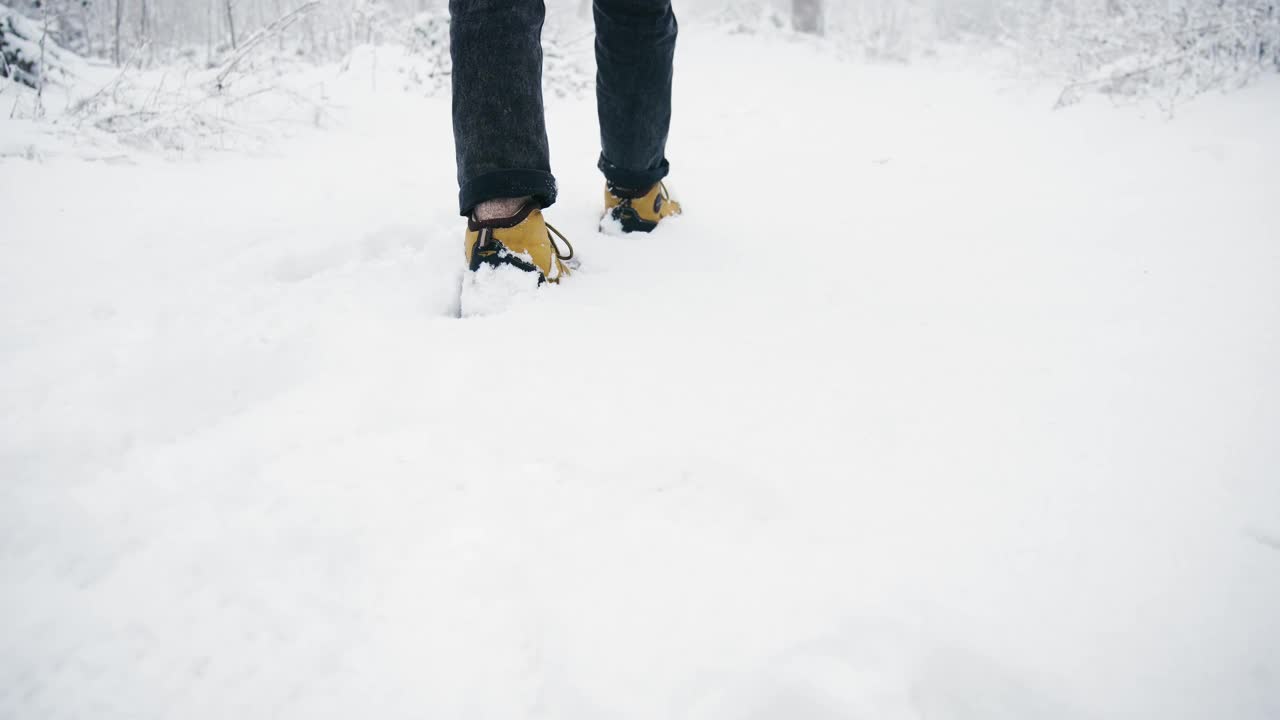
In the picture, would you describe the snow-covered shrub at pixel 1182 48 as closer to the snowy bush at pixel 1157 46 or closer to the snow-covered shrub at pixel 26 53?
the snowy bush at pixel 1157 46

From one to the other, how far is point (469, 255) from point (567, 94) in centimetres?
400

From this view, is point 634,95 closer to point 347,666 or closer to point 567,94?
point 347,666

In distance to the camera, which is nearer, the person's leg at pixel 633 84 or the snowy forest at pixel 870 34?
the person's leg at pixel 633 84

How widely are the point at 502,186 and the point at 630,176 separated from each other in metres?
0.56

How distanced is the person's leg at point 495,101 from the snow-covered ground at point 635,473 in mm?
233

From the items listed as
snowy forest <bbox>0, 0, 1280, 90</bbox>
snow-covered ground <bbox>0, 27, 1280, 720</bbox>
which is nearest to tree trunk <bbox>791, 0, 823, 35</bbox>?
snowy forest <bbox>0, 0, 1280, 90</bbox>

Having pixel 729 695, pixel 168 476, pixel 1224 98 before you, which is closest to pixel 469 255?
pixel 168 476

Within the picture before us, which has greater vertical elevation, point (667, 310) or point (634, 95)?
point (634, 95)

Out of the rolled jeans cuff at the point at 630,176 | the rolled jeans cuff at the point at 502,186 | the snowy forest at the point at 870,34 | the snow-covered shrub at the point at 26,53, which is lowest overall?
the rolled jeans cuff at the point at 630,176

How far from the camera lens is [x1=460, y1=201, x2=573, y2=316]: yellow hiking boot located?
1.14 m

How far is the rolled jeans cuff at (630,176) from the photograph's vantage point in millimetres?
1616

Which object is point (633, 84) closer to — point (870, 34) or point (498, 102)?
point (498, 102)

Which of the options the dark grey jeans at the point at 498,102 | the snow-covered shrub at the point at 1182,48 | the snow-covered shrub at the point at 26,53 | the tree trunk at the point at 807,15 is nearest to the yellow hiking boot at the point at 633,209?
the dark grey jeans at the point at 498,102

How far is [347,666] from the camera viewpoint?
0.55 meters
